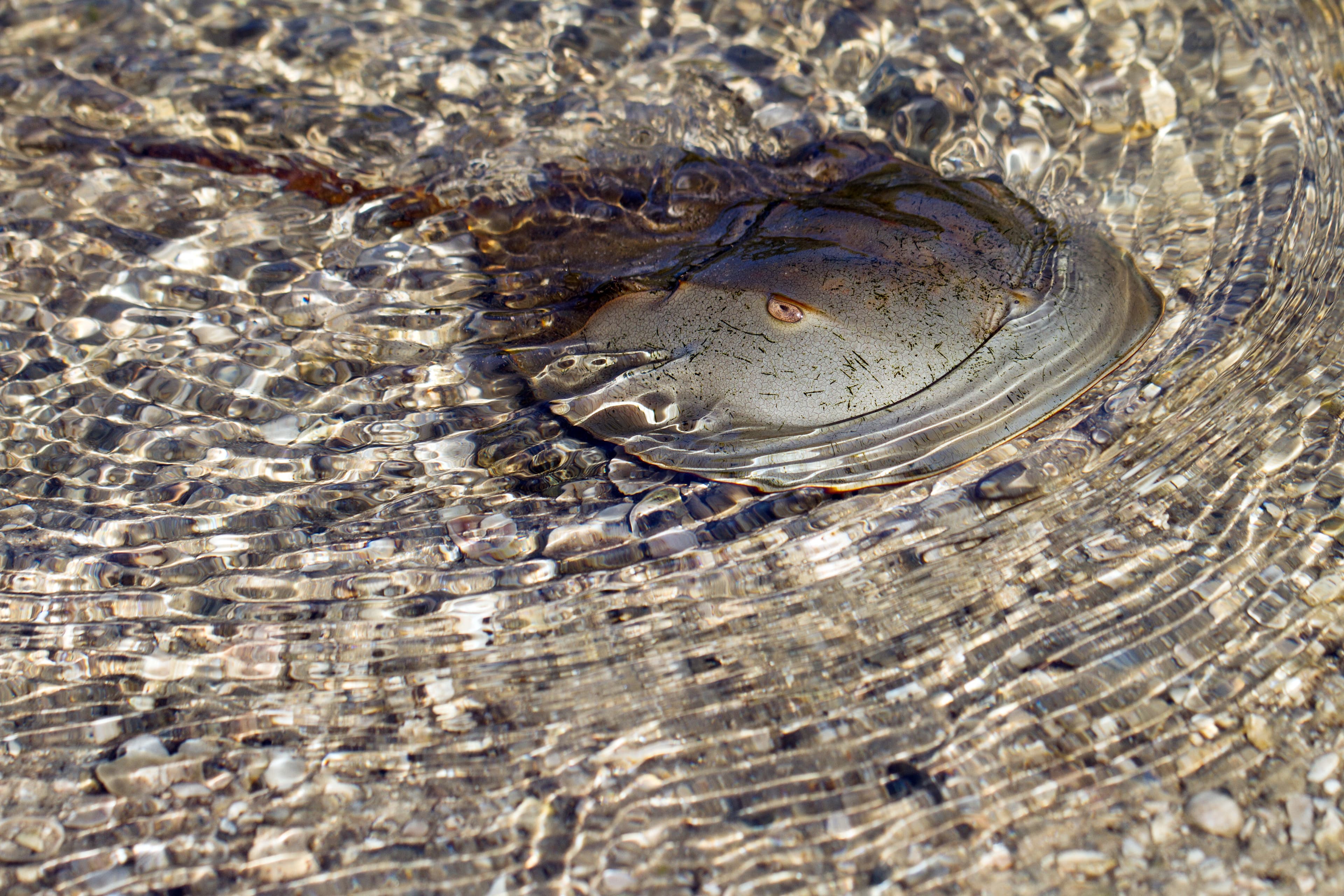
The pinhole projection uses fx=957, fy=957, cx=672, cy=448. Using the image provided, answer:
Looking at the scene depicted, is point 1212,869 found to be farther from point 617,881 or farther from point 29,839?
point 29,839

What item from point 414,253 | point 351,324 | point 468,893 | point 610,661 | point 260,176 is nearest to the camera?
point 468,893

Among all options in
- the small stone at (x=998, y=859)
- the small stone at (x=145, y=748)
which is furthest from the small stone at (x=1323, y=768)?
the small stone at (x=145, y=748)

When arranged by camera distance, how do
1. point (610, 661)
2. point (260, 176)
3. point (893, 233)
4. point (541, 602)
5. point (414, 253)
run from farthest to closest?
point (260, 176) < point (414, 253) < point (893, 233) < point (541, 602) < point (610, 661)

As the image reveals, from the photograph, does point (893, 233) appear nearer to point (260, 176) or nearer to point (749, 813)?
point (749, 813)

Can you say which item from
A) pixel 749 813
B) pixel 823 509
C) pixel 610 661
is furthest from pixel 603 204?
pixel 749 813

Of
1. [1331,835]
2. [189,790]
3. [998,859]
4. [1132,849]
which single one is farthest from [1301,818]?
[189,790]

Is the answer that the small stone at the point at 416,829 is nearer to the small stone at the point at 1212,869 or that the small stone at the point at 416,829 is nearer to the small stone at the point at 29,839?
the small stone at the point at 29,839
